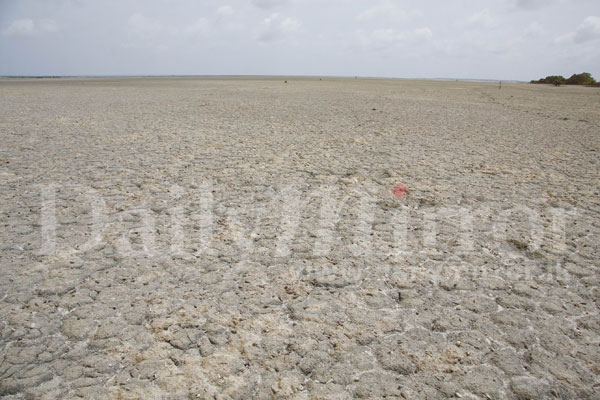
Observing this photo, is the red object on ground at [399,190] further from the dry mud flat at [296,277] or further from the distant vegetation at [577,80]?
the distant vegetation at [577,80]

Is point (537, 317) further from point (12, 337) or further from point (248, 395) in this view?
point (12, 337)

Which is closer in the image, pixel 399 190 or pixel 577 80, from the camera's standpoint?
pixel 399 190

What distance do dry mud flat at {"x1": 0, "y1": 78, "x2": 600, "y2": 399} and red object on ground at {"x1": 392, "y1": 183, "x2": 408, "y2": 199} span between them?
0.08 meters

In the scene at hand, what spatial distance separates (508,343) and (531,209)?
2147 millimetres

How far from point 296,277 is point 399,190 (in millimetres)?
2056

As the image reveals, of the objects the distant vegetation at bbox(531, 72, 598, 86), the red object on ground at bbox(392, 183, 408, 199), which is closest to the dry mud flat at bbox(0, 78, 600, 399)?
the red object on ground at bbox(392, 183, 408, 199)

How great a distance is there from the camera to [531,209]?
11.6 ft

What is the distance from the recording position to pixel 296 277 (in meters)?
2.43

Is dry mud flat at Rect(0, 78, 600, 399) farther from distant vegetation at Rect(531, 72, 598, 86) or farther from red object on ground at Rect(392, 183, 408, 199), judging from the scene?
distant vegetation at Rect(531, 72, 598, 86)

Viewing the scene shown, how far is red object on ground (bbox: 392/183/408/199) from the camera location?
3.90m

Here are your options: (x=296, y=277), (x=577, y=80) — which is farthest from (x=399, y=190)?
(x=577, y=80)

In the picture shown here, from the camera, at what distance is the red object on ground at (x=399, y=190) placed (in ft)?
12.8

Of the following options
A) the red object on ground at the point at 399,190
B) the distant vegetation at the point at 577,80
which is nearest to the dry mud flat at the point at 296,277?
the red object on ground at the point at 399,190

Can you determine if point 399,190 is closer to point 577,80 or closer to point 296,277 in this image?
point 296,277
